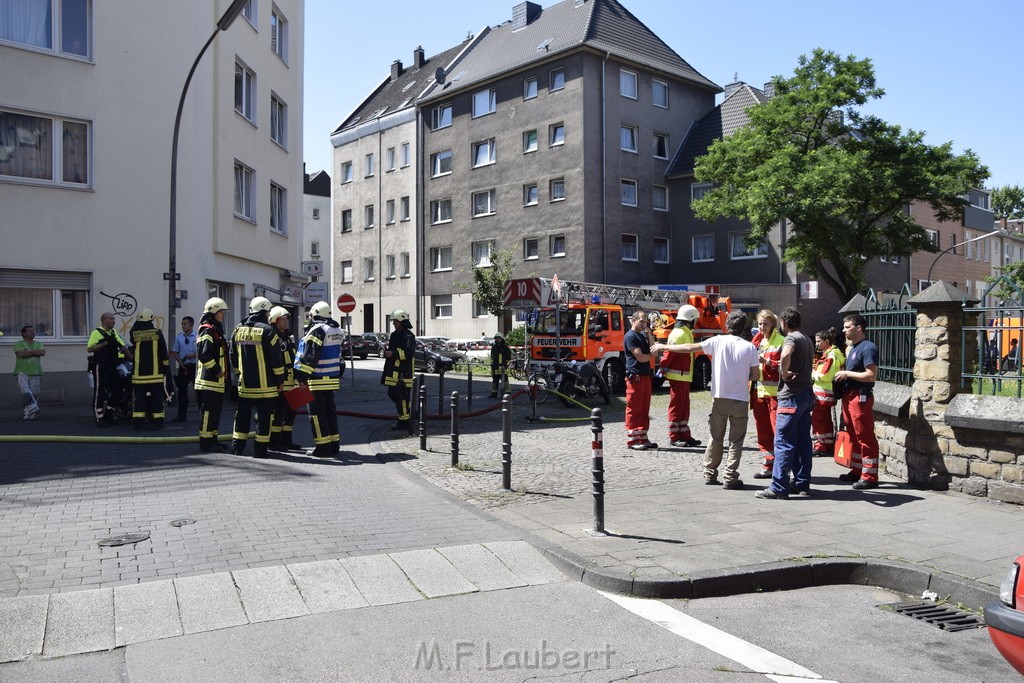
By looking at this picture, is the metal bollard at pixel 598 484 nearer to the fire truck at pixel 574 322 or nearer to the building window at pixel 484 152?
the fire truck at pixel 574 322

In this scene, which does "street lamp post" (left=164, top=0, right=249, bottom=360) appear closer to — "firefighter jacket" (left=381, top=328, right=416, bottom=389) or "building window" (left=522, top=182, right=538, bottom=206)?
"firefighter jacket" (left=381, top=328, right=416, bottom=389)

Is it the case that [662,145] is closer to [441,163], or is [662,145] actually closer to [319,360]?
[441,163]

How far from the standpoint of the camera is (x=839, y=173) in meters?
26.8

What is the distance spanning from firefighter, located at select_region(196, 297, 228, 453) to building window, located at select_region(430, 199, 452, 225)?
109ft

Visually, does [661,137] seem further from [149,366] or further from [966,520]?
[966,520]

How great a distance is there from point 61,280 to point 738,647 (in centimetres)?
1614

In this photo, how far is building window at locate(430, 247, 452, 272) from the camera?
43969 millimetres

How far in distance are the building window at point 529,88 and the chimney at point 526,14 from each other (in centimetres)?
488

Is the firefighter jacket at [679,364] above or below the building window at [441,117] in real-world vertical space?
below

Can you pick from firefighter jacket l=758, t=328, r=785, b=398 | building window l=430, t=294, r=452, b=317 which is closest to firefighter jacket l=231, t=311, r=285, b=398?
firefighter jacket l=758, t=328, r=785, b=398

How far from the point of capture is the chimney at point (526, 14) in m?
42.5

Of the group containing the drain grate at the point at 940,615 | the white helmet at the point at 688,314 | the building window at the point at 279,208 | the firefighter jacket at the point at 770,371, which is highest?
the building window at the point at 279,208

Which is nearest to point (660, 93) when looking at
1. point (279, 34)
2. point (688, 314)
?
point (279, 34)

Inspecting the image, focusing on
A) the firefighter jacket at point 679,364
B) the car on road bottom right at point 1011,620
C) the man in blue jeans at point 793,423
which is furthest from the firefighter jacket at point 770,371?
the car on road bottom right at point 1011,620
